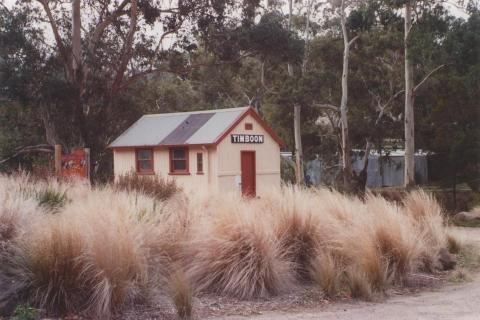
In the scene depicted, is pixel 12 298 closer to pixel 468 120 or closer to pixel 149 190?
pixel 149 190

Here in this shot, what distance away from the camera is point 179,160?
22047 mm

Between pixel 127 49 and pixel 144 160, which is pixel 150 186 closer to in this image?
pixel 144 160

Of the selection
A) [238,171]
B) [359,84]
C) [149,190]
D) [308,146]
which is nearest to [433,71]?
[359,84]

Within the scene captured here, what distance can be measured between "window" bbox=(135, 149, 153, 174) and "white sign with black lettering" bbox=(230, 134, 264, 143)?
314cm

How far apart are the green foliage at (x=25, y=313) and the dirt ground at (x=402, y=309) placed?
1.77m

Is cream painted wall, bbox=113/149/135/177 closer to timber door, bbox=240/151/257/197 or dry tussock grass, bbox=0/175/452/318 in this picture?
timber door, bbox=240/151/257/197

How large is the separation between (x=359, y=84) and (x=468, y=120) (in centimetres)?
804

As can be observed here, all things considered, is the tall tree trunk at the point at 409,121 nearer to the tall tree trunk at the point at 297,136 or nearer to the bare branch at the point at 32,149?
the tall tree trunk at the point at 297,136

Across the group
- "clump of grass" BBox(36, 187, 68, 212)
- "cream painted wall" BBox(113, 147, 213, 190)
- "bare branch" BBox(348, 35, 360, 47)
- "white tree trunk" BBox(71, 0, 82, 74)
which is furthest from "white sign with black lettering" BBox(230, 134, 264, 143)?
"clump of grass" BBox(36, 187, 68, 212)

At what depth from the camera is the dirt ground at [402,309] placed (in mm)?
6777

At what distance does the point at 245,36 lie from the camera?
80.2ft

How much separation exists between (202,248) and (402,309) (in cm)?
240

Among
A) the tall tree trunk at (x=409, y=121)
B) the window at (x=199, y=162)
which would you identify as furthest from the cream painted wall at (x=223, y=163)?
the tall tree trunk at (x=409, y=121)

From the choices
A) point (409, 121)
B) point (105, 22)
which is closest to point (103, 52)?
point (105, 22)
